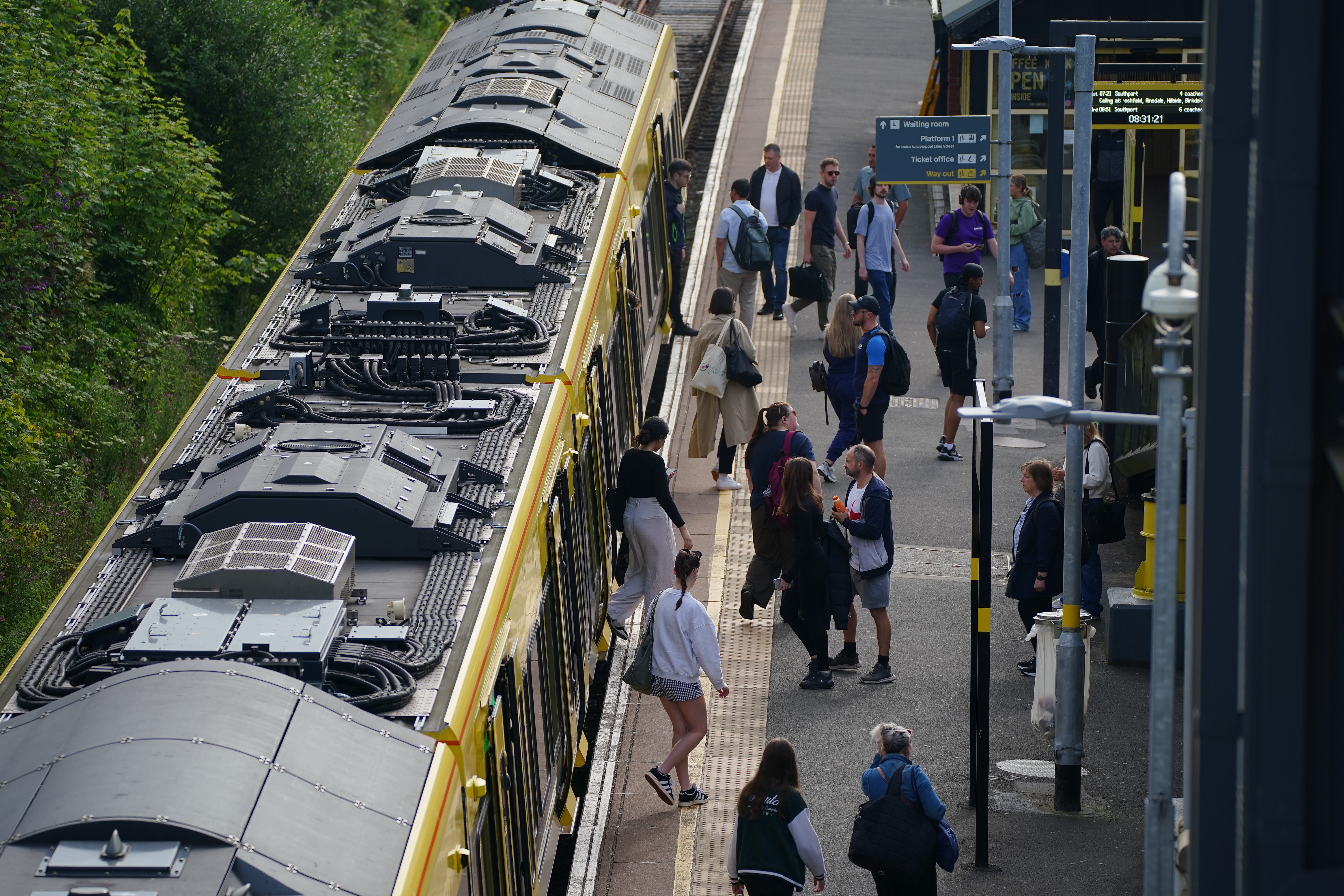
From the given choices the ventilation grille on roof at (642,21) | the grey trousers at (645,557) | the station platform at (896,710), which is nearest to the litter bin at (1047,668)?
the station platform at (896,710)

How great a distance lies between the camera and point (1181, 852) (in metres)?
7.06

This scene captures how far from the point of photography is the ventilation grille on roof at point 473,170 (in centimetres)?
1308

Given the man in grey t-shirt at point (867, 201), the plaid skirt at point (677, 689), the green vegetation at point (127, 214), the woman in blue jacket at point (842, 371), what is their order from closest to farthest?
the plaid skirt at point (677, 689) → the woman in blue jacket at point (842, 371) → the green vegetation at point (127, 214) → the man in grey t-shirt at point (867, 201)

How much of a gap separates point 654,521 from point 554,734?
2.57 metres

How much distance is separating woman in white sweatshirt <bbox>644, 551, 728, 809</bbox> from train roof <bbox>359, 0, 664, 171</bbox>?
211 inches

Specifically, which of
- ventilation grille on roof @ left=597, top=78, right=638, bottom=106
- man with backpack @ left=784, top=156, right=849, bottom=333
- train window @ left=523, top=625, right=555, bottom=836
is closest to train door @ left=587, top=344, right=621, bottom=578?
train window @ left=523, top=625, right=555, bottom=836

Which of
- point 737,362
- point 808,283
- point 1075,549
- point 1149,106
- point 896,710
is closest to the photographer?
point 1075,549

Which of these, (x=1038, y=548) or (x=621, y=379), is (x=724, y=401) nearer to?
(x=621, y=379)

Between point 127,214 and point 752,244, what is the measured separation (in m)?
6.97

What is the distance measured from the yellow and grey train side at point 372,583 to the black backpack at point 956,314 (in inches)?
110

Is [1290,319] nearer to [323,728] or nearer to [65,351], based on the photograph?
[323,728]

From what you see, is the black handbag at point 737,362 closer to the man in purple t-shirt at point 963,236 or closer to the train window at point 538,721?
the man in purple t-shirt at point 963,236

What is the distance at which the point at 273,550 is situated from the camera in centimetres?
754

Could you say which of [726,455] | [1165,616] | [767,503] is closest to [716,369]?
[726,455]
